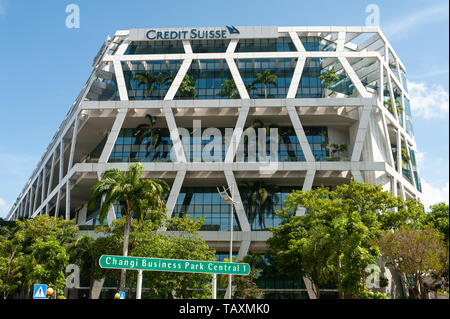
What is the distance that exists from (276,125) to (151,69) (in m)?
19.0

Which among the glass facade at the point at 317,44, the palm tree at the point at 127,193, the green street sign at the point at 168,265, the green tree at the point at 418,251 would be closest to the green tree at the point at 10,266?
the palm tree at the point at 127,193

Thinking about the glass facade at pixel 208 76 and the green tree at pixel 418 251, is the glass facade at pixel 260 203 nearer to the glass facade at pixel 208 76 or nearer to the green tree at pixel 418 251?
the glass facade at pixel 208 76

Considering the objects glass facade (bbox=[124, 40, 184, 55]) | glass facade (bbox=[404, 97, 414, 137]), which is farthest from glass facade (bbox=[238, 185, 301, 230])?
glass facade (bbox=[404, 97, 414, 137])

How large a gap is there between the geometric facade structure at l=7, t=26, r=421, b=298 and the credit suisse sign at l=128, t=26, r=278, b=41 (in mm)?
134

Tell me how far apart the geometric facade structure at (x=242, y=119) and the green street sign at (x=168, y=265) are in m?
26.0

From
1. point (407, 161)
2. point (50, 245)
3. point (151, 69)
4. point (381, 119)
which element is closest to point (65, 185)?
point (151, 69)

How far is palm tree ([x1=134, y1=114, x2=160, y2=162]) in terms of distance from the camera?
54250 millimetres

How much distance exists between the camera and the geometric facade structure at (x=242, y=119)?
51.0 meters

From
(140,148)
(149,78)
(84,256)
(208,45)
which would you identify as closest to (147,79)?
(149,78)

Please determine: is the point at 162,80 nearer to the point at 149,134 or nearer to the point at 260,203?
the point at 149,134

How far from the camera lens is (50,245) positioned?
3616 centimetres

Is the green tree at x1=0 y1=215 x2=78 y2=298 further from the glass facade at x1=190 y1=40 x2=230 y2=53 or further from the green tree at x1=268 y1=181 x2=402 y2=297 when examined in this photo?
the glass facade at x1=190 y1=40 x2=230 y2=53
